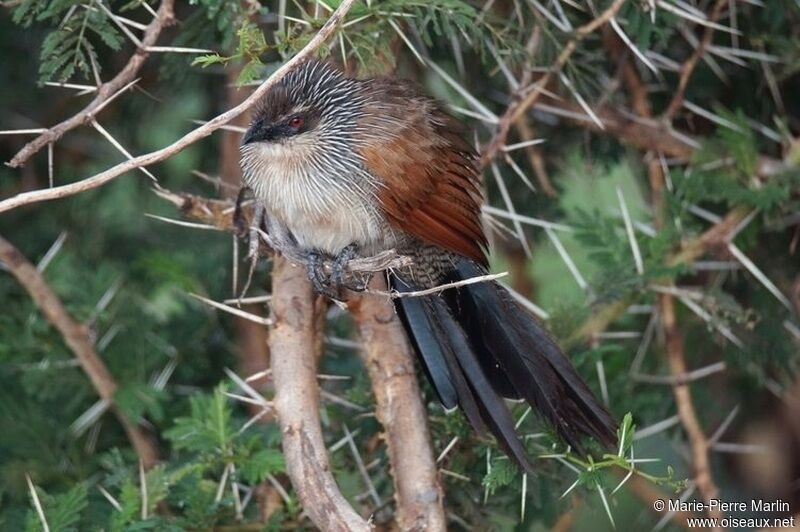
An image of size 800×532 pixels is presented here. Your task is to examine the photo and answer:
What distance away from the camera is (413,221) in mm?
3039

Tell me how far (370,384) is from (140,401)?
80cm

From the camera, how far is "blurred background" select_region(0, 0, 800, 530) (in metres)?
3.10

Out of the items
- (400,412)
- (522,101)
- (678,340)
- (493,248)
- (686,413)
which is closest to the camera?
(400,412)

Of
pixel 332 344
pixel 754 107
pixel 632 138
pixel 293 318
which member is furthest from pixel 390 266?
pixel 754 107

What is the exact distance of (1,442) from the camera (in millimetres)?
3697

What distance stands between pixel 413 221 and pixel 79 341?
1.25m

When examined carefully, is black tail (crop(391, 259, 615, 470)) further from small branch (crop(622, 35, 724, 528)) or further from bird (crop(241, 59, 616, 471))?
small branch (crop(622, 35, 724, 528))

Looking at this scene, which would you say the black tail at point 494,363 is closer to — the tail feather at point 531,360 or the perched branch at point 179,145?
the tail feather at point 531,360

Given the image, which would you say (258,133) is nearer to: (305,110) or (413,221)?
(305,110)

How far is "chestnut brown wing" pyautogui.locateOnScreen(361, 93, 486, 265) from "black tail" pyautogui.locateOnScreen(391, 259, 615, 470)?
14 centimetres

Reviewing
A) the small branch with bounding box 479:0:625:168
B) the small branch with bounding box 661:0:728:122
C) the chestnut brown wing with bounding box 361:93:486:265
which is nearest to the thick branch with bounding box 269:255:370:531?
the chestnut brown wing with bounding box 361:93:486:265

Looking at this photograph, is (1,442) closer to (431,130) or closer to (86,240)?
(86,240)

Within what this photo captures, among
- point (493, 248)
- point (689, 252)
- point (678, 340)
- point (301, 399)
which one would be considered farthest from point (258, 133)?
point (493, 248)

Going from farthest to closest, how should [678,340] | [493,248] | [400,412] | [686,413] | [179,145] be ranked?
1. [493,248]
2. [678,340]
3. [686,413]
4. [400,412]
5. [179,145]
